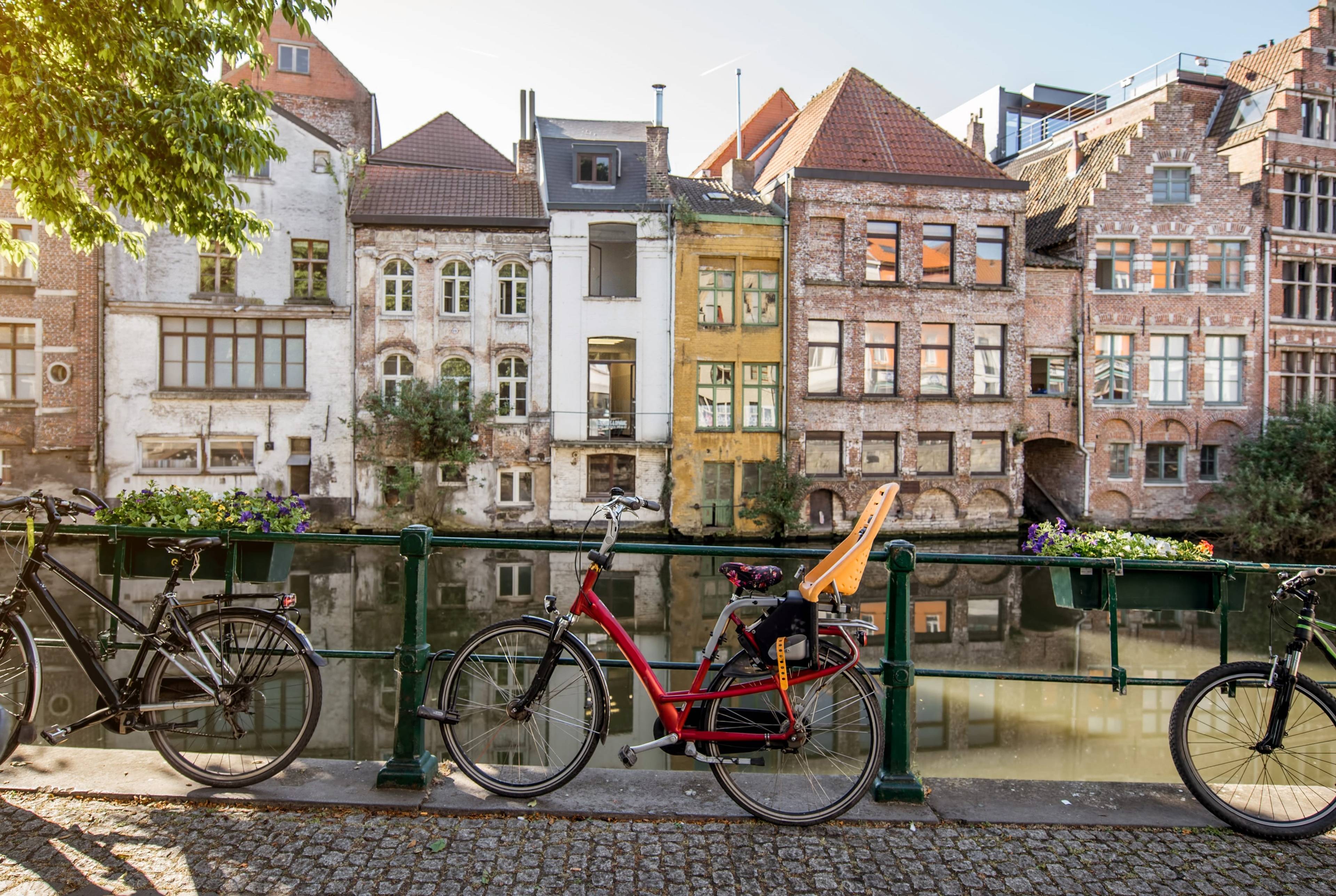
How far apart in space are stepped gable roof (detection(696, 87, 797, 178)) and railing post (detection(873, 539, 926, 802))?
36.6 m

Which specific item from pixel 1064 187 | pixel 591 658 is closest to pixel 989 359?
pixel 1064 187

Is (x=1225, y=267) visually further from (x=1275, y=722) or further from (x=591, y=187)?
(x=1275, y=722)

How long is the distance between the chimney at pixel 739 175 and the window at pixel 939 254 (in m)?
6.64

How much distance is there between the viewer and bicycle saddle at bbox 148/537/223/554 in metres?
4.07

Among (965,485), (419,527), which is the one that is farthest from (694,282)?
(419,527)

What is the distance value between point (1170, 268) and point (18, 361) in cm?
3468

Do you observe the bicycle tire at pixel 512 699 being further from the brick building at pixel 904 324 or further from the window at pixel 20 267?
the window at pixel 20 267

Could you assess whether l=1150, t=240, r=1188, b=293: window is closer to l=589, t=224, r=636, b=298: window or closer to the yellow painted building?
the yellow painted building

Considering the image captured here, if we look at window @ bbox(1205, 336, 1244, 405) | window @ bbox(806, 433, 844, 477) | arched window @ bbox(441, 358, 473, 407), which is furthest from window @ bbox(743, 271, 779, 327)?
window @ bbox(1205, 336, 1244, 405)

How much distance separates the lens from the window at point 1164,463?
93.0 feet

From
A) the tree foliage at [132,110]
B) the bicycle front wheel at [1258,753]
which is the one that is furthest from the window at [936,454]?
the bicycle front wheel at [1258,753]

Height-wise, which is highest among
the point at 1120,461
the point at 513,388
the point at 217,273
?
the point at 217,273

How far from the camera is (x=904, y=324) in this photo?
2723 centimetres

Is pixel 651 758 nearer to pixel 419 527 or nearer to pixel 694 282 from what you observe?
pixel 419 527
